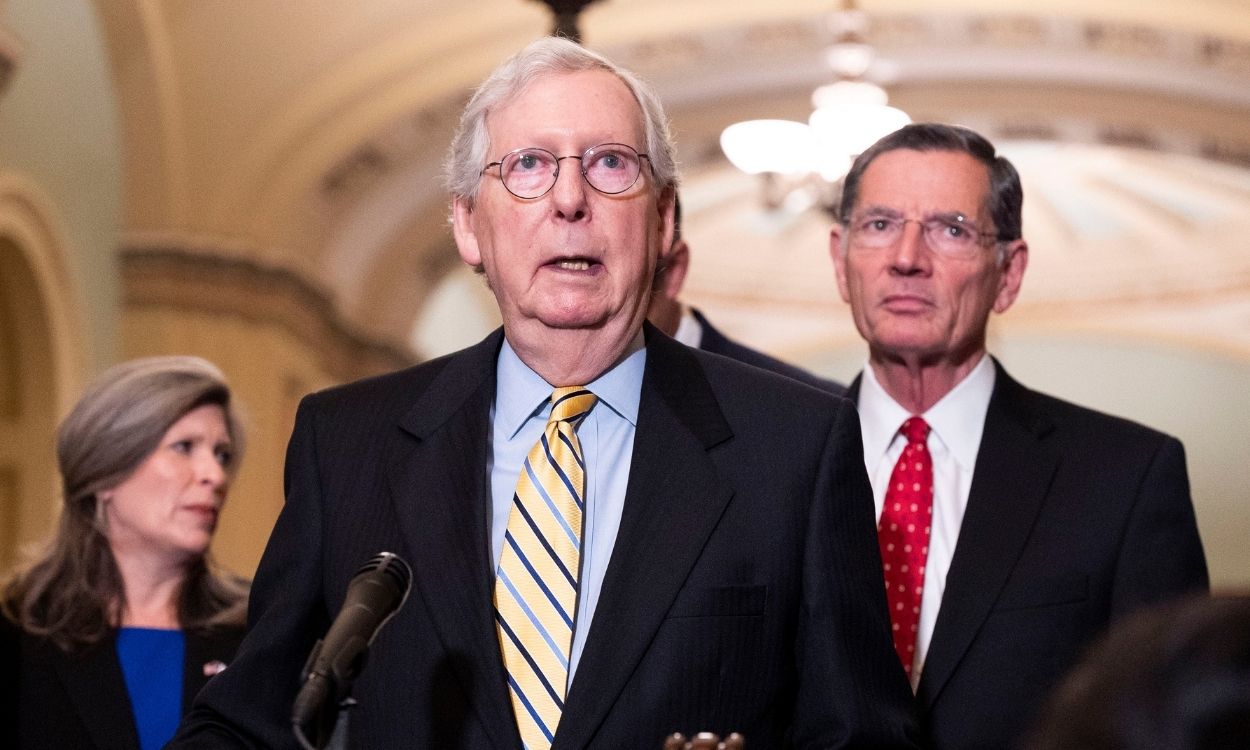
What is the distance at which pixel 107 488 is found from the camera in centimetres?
402

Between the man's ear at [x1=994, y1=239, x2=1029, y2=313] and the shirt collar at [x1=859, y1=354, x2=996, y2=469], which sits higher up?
the man's ear at [x1=994, y1=239, x2=1029, y2=313]

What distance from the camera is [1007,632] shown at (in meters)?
2.85

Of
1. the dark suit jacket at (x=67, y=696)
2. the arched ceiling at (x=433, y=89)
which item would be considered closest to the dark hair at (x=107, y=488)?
the dark suit jacket at (x=67, y=696)

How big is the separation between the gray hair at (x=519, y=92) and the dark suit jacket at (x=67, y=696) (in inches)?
64.9

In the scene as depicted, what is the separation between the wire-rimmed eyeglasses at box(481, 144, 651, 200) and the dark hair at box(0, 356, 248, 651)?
1902 millimetres

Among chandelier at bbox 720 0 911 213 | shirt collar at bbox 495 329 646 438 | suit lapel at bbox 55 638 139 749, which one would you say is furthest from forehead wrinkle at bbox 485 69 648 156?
chandelier at bbox 720 0 911 213

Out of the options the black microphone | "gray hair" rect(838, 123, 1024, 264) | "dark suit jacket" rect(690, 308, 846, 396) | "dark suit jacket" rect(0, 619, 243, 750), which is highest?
"gray hair" rect(838, 123, 1024, 264)

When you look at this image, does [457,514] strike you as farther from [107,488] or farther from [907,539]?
[107,488]

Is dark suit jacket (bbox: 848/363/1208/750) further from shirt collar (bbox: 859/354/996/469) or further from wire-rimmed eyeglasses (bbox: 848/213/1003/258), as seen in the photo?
wire-rimmed eyeglasses (bbox: 848/213/1003/258)

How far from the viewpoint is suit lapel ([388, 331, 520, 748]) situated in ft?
7.13

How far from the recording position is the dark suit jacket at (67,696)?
357 centimetres

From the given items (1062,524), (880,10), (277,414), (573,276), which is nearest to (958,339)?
(1062,524)

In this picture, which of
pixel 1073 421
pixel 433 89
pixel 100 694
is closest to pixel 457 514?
pixel 1073 421

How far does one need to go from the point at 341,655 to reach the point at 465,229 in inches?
37.2
